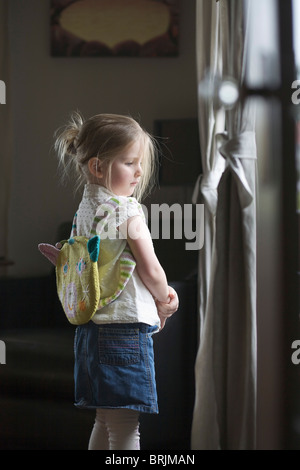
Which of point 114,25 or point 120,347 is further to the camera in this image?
point 114,25

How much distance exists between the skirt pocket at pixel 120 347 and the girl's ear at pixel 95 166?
1.32ft

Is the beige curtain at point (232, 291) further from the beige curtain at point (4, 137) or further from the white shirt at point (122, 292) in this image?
the beige curtain at point (4, 137)

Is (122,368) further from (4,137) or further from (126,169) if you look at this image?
(4,137)

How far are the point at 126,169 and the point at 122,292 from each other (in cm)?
32

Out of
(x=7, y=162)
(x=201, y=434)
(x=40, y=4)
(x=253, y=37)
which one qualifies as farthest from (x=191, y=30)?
(x=201, y=434)

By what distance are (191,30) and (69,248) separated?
1.05 meters

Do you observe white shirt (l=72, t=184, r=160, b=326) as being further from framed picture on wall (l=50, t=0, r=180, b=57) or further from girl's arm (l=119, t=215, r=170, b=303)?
framed picture on wall (l=50, t=0, r=180, b=57)

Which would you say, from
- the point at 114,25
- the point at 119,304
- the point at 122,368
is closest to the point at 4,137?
the point at 114,25

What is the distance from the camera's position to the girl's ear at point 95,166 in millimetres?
1471

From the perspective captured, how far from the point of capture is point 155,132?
2.08 m

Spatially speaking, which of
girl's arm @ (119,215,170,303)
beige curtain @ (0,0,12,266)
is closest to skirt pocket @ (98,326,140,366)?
girl's arm @ (119,215,170,303)

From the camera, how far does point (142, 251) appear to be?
140 centimetres

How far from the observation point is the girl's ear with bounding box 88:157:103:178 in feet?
4.83

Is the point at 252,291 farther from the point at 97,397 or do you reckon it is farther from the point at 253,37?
the point at 253,37
